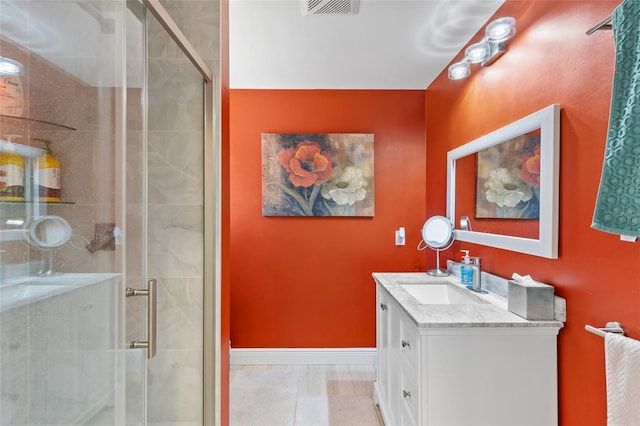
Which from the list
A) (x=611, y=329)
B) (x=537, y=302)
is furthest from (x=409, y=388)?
(x=611, y=329)

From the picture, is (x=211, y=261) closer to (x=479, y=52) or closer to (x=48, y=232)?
(x=48, y=232)

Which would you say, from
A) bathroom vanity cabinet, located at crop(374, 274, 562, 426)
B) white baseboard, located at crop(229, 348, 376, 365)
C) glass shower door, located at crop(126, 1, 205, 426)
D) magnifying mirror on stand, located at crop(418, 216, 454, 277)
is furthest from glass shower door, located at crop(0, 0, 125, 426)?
magnifying mirror on stand, located at crop(418, 216, 454, 277)

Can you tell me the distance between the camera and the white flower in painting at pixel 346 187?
279 centimetres

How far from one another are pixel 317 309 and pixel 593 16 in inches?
99.3

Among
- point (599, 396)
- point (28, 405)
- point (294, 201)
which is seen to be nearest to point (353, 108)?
point (294, 201)

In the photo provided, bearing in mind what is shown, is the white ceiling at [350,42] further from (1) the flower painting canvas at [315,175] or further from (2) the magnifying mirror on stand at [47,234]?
(2) the magnifying mirror on stand at [47,234]

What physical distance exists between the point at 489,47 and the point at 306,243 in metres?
1.92

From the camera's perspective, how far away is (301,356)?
2824 mm

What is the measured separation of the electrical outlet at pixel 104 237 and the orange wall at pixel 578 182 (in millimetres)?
1640

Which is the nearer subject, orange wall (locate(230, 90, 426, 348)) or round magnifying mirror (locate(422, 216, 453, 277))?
round magnifying mirror (locate(422, 216, 453, 277))

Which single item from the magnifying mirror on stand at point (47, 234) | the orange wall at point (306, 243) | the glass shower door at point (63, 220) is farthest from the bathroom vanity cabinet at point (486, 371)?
the orange wall at point (306, 243)

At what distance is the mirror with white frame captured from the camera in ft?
4.39

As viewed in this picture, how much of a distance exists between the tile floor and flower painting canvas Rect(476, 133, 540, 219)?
1.54 metres

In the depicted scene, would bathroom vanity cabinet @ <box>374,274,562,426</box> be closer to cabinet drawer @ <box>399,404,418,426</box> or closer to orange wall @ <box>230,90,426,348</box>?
cabinet drawer @ <box>399,404,418,426</box>
